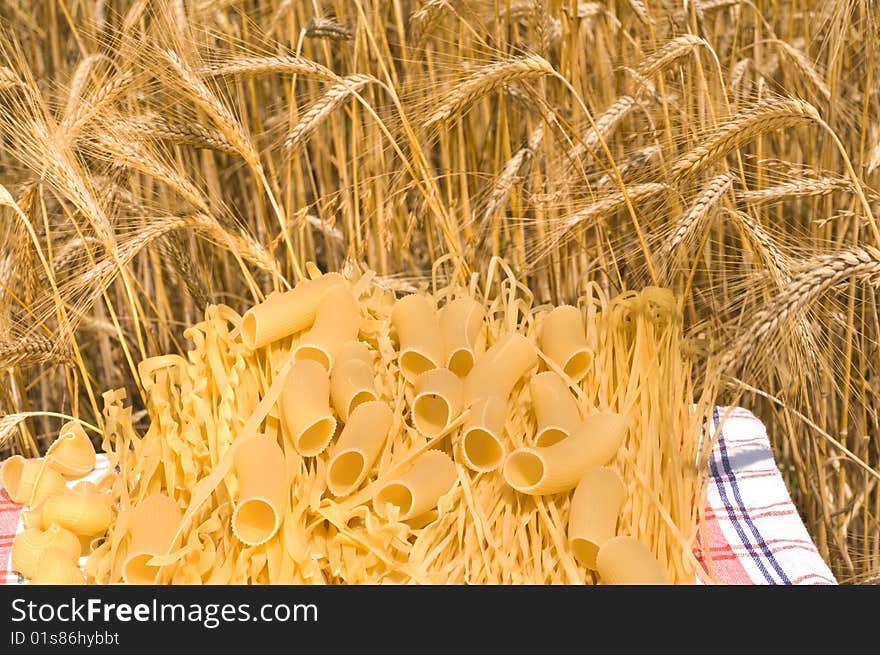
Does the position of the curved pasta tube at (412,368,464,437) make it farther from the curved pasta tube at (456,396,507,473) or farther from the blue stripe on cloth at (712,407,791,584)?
the blue stripe on cloth at (712,407,791,584)

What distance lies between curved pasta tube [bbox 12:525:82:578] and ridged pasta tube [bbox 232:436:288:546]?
170mm

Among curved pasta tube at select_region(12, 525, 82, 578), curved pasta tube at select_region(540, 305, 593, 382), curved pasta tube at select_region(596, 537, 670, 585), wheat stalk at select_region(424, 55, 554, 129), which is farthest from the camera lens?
wheat stalk at select_region(424, 55, 554, 129)

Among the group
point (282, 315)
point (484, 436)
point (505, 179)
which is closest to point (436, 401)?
point (484, 436)

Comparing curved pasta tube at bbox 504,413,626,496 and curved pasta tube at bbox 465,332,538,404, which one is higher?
curved pasta tube at bbox 465,332,538,404

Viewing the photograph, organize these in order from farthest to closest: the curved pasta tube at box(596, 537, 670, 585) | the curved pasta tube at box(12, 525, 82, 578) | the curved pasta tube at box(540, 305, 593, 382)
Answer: the curved pasta tube at box(540, 305, 593, 382) → the curved pasta tube at box(12, 525, 82, 578) → the curved pasta tube at box(596, 537, 670, 585)

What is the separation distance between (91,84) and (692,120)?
90 cm

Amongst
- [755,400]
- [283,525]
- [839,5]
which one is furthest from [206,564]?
[755,400]

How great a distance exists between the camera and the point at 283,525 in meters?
0.74

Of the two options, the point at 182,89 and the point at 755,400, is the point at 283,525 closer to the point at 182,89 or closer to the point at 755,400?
the point at 182,89

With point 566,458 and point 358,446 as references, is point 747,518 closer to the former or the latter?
point 566,458

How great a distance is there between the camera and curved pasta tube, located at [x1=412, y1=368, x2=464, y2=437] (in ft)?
2.66

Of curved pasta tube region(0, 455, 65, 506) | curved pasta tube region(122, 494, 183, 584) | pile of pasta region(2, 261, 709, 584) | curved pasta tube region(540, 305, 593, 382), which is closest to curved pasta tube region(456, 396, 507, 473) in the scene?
pile of pasta region(2, 261, 709, 584)

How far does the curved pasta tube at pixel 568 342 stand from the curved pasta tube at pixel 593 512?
160 mm
